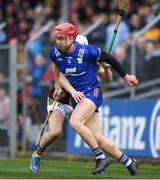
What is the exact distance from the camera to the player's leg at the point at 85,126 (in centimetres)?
1227

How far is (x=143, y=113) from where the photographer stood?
17.6 metres

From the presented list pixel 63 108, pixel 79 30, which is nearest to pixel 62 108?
pixel 63 108

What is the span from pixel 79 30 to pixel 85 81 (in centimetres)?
812

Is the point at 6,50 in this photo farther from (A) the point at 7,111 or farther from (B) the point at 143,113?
(B) the point at 143,113

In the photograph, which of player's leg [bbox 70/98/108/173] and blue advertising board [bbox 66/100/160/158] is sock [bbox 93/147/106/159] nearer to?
player's leg [bbox 70/98/108/173]

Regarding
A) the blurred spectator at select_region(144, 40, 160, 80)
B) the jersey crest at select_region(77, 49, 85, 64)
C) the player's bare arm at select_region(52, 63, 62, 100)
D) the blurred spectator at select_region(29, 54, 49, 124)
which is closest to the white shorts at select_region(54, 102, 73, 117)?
the player's bare arm at select_region(52, 63, 62, 100)

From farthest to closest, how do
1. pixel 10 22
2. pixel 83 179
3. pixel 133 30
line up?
1. pixel 10 22
2. pixel 133 30
3. pixel 83 179

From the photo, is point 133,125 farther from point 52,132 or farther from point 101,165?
point 101,165

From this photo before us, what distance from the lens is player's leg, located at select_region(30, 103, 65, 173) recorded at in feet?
42.0

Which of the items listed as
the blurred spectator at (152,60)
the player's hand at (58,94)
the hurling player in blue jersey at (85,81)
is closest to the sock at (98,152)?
the hurling player in blue jersey at (85,81)

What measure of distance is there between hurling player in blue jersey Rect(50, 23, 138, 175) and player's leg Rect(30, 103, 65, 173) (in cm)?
34

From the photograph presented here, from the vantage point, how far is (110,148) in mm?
12555

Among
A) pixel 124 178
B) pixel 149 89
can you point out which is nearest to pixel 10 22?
pixel 149 89

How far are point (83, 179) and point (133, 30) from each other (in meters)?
8.01
